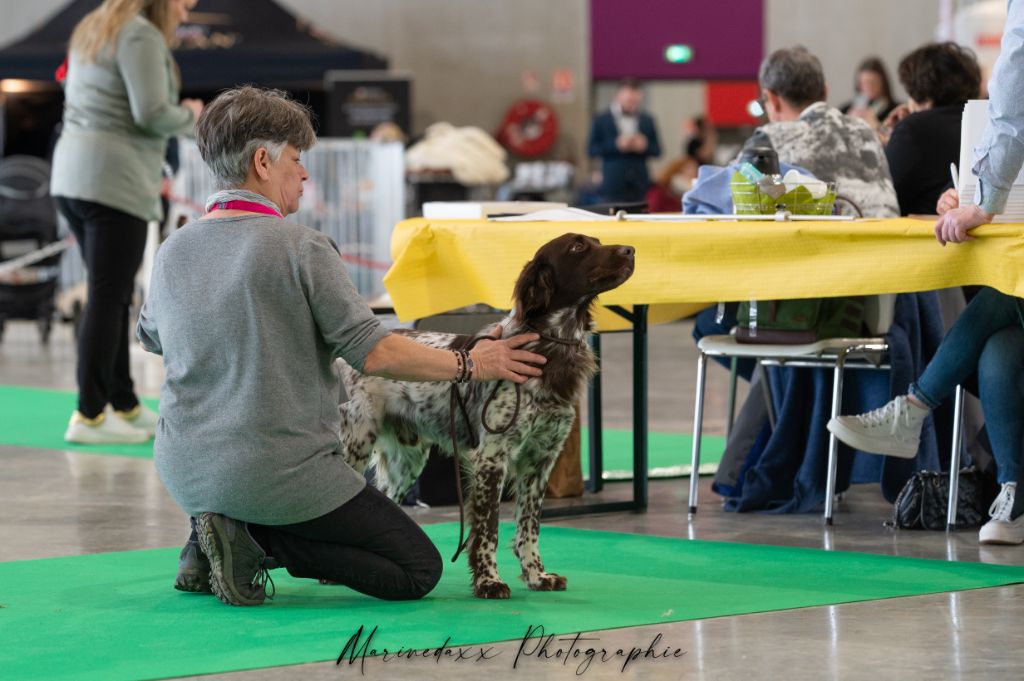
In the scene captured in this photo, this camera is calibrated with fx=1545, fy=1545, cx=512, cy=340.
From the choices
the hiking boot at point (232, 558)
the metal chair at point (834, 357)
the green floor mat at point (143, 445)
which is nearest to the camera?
the hiking boot at point (232, 558)

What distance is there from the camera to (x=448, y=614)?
313cm

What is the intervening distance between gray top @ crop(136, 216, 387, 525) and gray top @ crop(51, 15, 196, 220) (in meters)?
2.52

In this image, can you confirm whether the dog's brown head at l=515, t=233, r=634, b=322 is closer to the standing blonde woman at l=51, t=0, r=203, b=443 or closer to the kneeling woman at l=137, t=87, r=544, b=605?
the kneeling woman at l=137, t=87, r=544, b=605

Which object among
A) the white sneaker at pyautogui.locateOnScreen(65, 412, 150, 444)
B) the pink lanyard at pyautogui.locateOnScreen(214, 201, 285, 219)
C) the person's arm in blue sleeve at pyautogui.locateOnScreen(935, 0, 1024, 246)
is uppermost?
the person's arm in blue sleeve at pyautogui.locateOnScreen(935, 0, 1024, 246)

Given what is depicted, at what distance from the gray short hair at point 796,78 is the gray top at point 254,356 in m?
2.14

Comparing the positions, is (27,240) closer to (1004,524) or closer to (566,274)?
(566,274)

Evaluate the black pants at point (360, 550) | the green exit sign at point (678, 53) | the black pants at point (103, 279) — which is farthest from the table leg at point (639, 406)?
the green exit sign at point (678, 53)

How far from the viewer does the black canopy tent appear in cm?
1545

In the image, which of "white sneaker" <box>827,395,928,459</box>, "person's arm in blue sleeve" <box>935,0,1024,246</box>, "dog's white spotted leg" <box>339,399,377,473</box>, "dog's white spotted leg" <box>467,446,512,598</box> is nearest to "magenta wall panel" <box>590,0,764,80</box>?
"white sneaker" <box>827,395,928,459</box>

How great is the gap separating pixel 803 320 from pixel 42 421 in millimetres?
3719

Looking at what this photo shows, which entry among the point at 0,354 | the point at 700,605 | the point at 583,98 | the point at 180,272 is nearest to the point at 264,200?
the point at 180,272

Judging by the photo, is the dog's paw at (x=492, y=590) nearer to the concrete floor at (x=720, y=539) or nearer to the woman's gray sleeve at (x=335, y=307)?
the concrete floor at (x=720, y=539)

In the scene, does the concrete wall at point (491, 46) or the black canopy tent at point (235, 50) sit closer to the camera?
the black canopy tent at point (235, 50)

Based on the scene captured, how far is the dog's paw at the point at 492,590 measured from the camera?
129 inches
